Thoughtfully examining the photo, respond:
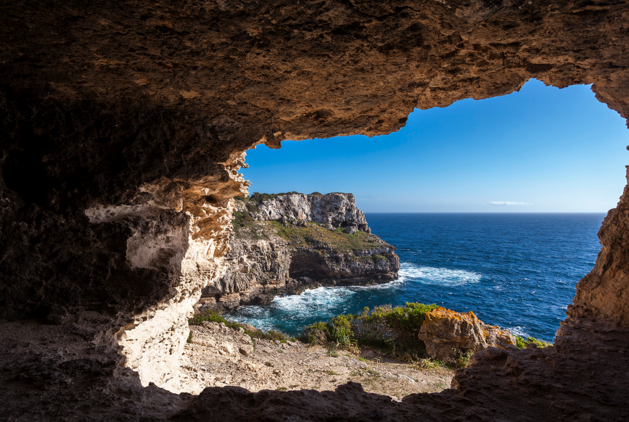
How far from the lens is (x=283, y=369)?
415 inches

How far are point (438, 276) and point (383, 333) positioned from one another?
32.4m

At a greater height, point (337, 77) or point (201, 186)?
point (337, 77)

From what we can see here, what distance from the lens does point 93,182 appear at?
473 cm

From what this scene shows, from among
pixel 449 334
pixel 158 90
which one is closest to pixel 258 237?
pixel 449 334

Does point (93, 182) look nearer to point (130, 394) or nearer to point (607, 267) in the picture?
point (130, 394)

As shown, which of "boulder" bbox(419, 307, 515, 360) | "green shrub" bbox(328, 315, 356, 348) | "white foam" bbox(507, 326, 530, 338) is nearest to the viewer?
"boulder" bbox(419, 307, 515, 360)

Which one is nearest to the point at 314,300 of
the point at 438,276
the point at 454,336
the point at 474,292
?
the point at 474,292

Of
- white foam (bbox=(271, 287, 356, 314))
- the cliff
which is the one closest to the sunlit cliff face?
white foam (bbox=(271, 287, 356, 314))

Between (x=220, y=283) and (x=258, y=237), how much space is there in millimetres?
8398

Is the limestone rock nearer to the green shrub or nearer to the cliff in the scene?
the cliff

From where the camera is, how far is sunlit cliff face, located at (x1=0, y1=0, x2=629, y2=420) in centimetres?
325

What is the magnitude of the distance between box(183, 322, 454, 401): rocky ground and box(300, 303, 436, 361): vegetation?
63.6 inches

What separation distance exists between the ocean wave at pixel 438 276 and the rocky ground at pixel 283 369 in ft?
104

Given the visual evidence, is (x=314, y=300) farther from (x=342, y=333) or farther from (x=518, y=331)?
(x=518, y=331)
